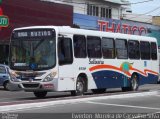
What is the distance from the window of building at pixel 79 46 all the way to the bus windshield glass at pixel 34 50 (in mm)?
1642

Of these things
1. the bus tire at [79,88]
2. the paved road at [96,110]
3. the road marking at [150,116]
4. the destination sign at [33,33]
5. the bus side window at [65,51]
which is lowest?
the road marking at [150,116]

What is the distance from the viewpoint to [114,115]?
15148mm

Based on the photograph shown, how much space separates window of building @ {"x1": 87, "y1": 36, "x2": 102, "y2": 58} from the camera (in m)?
23.4

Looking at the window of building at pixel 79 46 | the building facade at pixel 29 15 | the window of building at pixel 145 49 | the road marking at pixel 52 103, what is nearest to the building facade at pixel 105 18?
the building facade at pixel 29 15

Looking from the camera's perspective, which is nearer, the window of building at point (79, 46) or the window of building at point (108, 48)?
the window of building at point (79, 46)

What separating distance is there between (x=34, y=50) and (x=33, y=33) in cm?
84

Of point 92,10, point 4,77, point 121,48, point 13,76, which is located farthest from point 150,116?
point 92,10

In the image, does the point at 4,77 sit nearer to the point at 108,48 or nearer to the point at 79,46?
the point at 108,48

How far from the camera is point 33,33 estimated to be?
70.4 feet

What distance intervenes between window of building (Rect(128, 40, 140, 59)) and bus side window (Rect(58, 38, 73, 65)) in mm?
5933

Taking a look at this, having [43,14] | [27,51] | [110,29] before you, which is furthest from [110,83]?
[110,29]

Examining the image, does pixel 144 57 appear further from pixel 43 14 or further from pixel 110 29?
pixel 110 29

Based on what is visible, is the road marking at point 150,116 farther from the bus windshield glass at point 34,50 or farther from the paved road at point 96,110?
the bus windshield glass at point 34,50

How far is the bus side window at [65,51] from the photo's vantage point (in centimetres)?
2106
